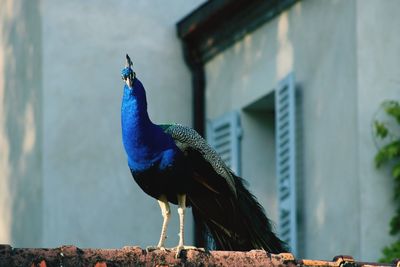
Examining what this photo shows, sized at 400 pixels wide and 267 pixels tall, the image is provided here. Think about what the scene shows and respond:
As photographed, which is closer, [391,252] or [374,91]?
[391,252]

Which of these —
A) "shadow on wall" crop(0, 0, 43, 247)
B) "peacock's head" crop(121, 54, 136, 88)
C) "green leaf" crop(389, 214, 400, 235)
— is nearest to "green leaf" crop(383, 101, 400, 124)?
"green leaf" crop(389, 214, 400, 235)

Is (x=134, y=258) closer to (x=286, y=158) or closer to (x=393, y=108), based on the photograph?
(x=393, y=108)

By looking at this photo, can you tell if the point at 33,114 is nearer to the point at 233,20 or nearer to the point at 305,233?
the point at 233,20

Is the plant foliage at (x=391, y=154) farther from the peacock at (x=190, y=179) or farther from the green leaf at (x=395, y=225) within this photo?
the peacock at (x=190, y=179)

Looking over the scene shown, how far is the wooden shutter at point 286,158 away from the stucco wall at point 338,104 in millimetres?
90

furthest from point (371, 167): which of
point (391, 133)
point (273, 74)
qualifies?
point (273, 74)

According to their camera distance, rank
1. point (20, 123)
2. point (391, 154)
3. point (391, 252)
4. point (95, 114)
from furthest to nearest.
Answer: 1. point (20, 123)
2. point (95, 114)
3. point (391, 154)
4. point (391, 252)

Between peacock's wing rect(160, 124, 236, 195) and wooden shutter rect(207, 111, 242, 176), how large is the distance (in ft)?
16.8

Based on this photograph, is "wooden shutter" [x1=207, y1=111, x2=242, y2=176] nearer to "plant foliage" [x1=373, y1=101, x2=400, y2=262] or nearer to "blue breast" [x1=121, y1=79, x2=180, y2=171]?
"plant foliage" [x1=373, y1=101, x2=400, y2=262]

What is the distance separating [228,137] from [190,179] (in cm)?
559

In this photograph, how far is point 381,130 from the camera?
464 inches

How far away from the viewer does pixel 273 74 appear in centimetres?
1389

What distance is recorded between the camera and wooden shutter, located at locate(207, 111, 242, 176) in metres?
14.5

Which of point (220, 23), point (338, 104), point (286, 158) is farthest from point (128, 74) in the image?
point (220, 23)
